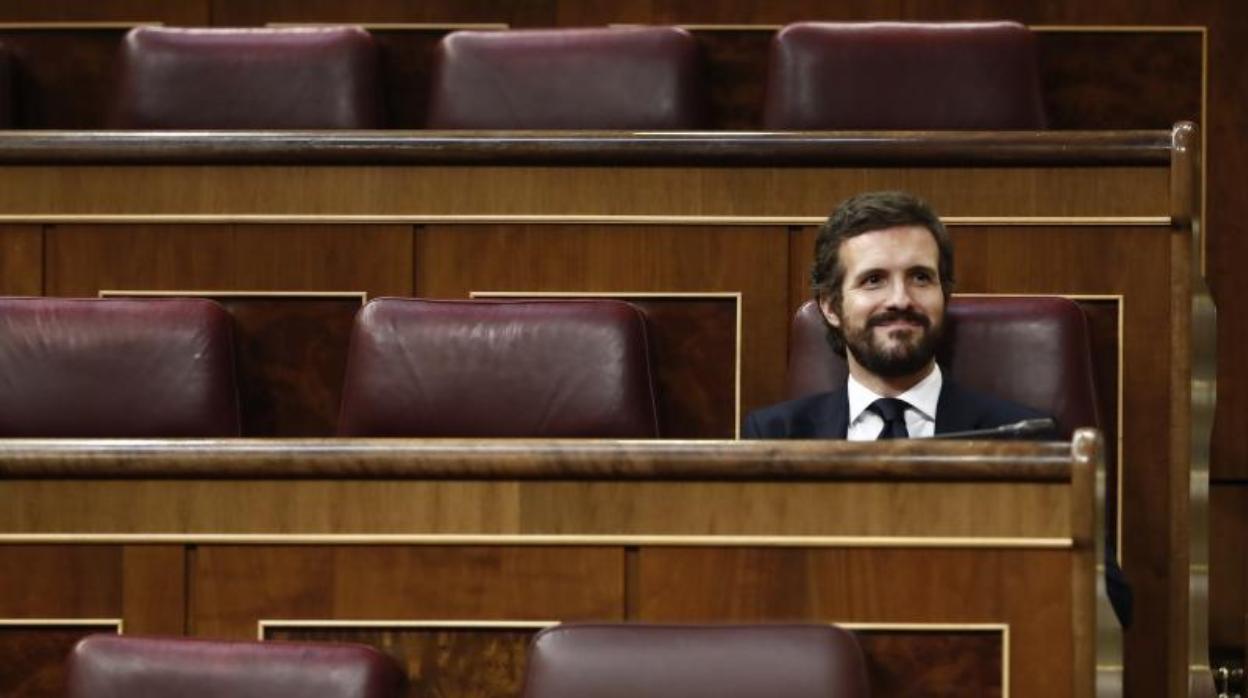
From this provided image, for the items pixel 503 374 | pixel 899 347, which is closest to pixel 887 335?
pixel 899 347

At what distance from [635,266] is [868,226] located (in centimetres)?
9

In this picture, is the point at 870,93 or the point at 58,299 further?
the point at 870,93

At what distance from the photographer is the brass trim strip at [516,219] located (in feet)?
2.11

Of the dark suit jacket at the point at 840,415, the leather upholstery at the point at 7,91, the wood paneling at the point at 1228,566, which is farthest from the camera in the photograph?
the leather upholstery at the point at 7,91

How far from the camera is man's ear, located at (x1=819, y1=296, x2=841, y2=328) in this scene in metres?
0.60

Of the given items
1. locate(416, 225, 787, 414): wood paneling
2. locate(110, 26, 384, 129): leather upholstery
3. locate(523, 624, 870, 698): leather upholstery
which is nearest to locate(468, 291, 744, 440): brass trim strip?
locate(416, 225, 787, 414): wood paneling

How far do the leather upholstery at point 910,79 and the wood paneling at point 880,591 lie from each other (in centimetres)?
30

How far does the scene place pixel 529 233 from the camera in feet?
2.17

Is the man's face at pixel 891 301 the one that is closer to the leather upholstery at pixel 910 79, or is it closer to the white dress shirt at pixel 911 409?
the white dress shirt at pixel 911 409

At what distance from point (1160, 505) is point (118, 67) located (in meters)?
0.41

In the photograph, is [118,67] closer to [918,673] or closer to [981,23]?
[981,23]

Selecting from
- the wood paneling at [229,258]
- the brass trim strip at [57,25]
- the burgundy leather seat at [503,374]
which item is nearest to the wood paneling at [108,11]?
the brass trim strip at [57,25]

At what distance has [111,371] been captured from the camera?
589 millimetres

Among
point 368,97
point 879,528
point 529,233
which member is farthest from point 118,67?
point 879,528
